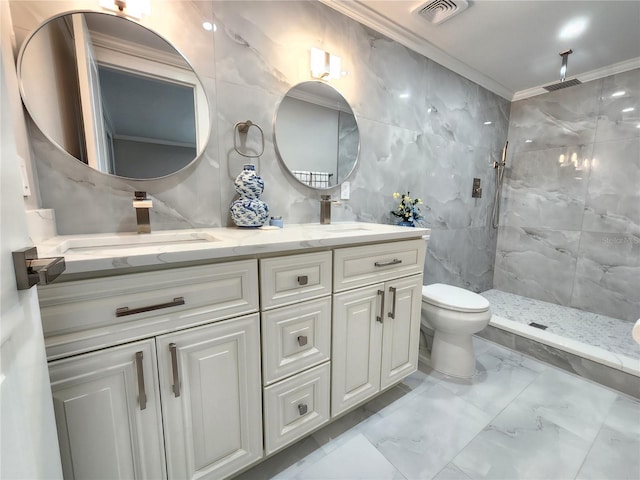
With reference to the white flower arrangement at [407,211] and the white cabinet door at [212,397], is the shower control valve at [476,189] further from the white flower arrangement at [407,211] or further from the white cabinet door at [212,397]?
the white cabinet door at [212,397]

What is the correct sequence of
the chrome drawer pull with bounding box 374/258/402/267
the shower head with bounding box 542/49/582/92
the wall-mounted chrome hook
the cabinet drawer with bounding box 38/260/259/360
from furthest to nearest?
the shower head with bounding box 542/49/582/92
the chrome drawer pull with bounding box 374/258/402/267
the cabinet drawer with bounding box 38/260/259/360
the wall-mounted chrome hook

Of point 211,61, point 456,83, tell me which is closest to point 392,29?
point 456,83

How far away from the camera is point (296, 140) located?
1526mm

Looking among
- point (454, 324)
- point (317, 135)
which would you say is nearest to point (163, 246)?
point (317, 135)

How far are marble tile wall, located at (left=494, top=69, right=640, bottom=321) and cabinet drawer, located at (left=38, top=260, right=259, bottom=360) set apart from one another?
3075mm

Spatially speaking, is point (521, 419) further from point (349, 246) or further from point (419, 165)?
point (419, 165)

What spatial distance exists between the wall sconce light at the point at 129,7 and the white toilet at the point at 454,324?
1.97 metres

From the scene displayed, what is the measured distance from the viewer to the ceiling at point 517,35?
1.56 metres

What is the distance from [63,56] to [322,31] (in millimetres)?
1212

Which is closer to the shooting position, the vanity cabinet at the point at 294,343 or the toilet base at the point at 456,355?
the vanity cabinet at the point at 294,343

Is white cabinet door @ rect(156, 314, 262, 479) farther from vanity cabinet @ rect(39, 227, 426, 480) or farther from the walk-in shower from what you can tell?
the walk-in shower

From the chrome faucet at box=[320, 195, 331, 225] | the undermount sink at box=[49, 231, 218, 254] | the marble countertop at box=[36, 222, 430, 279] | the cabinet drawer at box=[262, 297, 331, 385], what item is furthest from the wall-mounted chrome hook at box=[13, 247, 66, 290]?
the chrome faucet at box=[320, 195, 331, 225]

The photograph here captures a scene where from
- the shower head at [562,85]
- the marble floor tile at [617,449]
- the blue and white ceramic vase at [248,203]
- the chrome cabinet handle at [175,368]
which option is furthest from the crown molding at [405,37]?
the marble floor tile at [617,449]

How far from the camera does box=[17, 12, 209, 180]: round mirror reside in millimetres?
966
